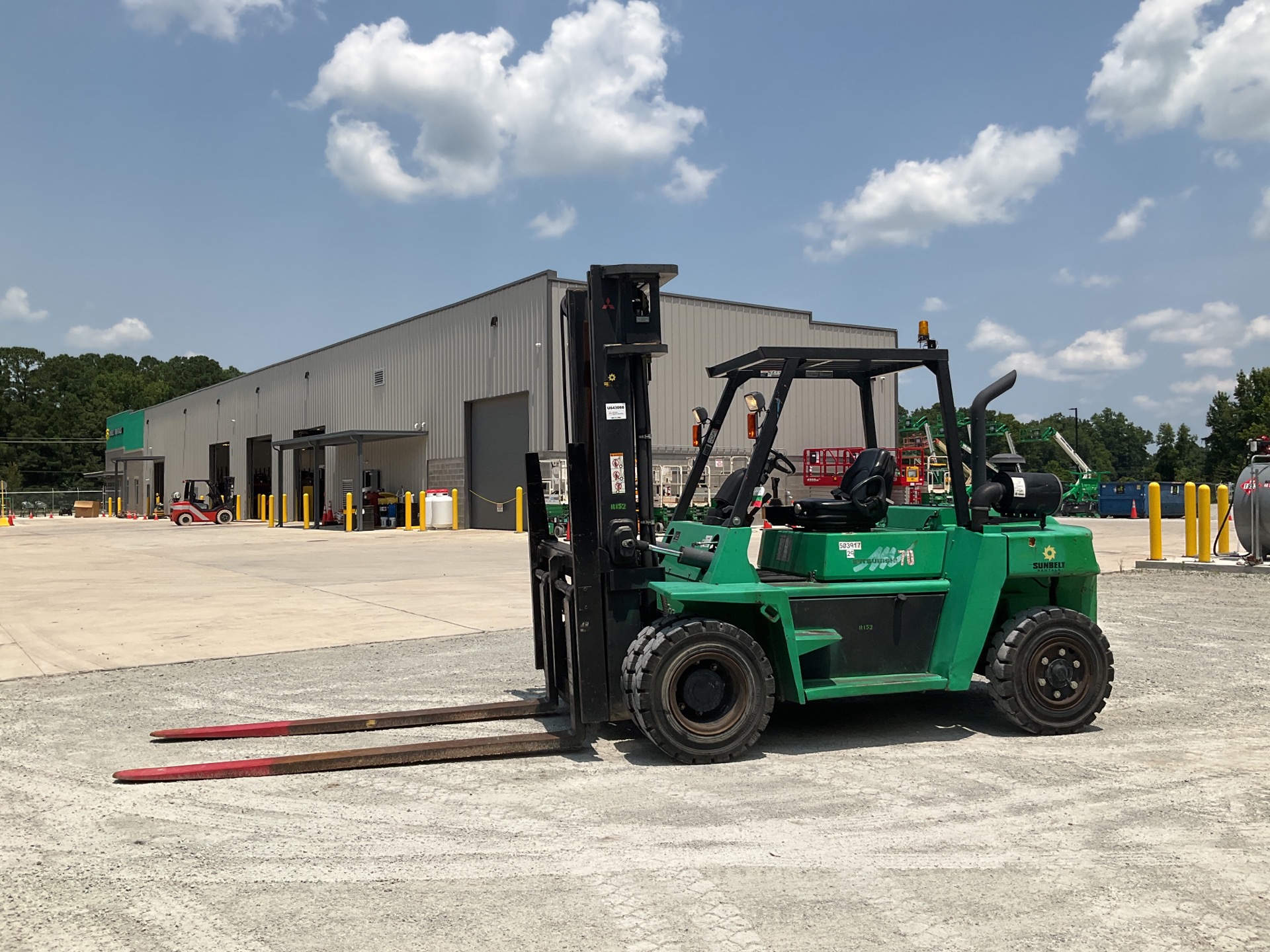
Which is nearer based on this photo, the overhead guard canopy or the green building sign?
the overhead guard canopy

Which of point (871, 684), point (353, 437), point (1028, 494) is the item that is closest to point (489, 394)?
point (353, 437)

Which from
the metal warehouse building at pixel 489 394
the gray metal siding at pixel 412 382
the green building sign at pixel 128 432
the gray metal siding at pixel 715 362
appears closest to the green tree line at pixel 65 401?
the green building sign at pixel 128 432

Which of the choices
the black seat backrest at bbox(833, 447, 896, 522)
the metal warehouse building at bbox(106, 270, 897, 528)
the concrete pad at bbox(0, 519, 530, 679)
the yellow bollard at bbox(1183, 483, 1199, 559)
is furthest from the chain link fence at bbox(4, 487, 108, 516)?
the black seat backrest at bbox(833, 447, 896, 522)

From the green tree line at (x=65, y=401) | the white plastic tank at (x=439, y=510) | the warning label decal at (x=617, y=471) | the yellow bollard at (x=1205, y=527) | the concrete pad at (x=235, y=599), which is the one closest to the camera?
the warning label decal at (x=617, y=471)

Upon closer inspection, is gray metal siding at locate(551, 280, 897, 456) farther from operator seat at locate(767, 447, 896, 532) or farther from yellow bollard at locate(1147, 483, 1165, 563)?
operator seat at locate(767, 447, 896, 532)

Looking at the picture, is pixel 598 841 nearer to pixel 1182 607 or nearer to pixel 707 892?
pixel 707 892

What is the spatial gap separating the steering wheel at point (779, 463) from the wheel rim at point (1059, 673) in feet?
5.81

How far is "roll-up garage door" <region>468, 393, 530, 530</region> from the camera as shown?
3288 cm

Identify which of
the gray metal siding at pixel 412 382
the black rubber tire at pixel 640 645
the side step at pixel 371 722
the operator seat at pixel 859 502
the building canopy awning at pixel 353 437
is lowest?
the side step at pixel 371 722

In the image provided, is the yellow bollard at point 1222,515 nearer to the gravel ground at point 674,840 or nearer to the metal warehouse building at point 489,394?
the metal warehouse building at point 489,394

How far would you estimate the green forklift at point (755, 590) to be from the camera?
551 centimetres

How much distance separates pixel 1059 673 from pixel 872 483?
157 centimetres

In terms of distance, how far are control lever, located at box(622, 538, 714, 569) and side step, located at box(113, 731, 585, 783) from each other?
43.3 inches

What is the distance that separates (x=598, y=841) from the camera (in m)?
4.29
